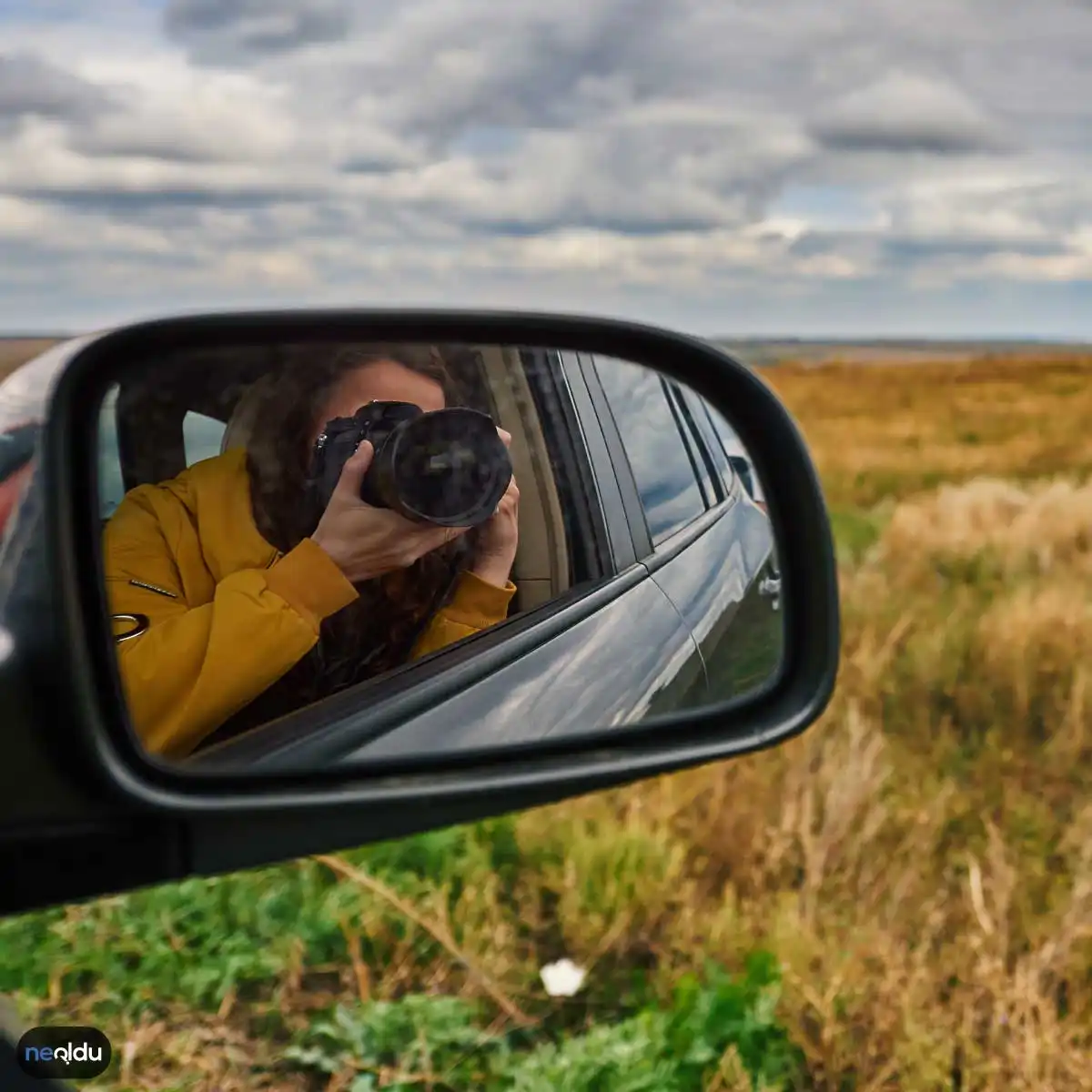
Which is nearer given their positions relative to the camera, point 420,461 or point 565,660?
point 420,461

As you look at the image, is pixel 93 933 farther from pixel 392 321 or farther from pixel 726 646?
pixel 392 321

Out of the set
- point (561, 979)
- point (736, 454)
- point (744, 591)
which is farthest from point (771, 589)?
point (561, 979)

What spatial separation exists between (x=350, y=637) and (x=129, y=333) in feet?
1.23

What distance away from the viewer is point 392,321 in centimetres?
157

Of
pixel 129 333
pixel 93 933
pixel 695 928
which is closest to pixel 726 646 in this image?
pixel 129 333

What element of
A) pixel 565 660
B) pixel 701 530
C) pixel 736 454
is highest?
pixel 736 454

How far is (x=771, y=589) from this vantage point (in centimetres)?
196

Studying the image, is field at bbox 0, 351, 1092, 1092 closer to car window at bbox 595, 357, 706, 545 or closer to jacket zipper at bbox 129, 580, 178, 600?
car window at bbox 595, 357, 706, 545

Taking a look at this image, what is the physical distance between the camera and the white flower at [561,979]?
3062 mm

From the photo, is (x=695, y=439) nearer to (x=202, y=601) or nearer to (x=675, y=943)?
(x=202, y=601)

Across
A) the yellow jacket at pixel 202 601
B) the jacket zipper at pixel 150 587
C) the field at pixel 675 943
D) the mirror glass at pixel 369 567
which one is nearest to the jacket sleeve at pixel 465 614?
the mirror glass at pixel 369 567

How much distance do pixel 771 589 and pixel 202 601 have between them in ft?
3.08

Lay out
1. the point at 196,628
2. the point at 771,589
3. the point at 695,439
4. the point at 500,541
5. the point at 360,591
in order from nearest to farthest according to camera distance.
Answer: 1. the point at 196,628
2. the point at 360,591
3. the point at 500,541
4. the point at 771,589
5. the point at 695,439

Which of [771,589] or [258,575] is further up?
[258,575]
